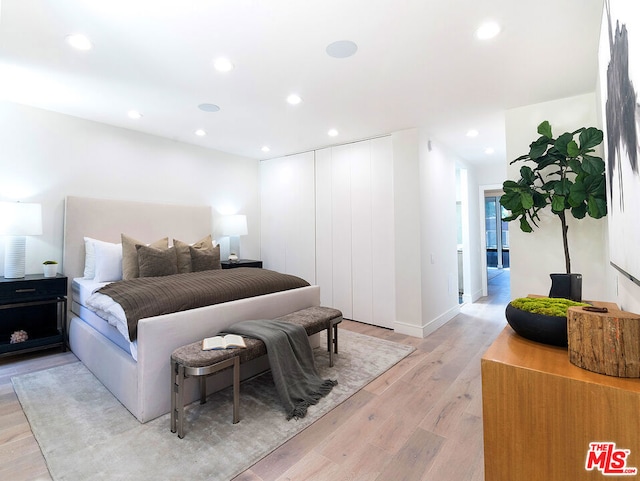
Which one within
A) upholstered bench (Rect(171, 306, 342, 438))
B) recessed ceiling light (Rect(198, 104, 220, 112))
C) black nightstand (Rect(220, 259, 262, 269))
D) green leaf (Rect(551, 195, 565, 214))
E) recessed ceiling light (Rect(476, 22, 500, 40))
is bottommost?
upholstered bench (Rect(171, 306, 342, 438))

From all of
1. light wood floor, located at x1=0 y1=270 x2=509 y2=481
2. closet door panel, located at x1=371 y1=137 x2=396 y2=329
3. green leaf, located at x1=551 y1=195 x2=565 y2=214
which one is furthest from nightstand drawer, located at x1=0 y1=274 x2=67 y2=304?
green leaf, located at x1=551 y1=195 x2=565 y2=214

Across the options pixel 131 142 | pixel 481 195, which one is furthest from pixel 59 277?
pixel 481 195

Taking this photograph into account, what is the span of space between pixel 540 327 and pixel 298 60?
95.3 inches

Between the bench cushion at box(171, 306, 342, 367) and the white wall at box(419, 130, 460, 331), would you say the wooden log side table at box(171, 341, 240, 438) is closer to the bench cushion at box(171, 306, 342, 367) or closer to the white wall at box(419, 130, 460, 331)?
the bench cushion at box(171, 306, 342, 367)

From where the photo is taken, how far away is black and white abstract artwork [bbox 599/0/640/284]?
3.27ft

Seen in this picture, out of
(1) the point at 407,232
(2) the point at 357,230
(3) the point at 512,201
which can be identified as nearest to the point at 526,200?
(3) the point at 512,201

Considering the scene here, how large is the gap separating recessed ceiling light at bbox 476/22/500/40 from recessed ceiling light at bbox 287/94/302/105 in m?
1.65

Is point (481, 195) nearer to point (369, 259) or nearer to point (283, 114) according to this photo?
point (369, 259)

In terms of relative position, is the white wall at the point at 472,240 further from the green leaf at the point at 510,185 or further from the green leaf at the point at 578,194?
the green leaf at the point at 578,194

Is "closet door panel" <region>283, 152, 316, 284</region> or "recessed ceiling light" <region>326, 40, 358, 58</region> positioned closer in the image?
"recessed ceiling light" <region>326, 40, 358, 58</region>

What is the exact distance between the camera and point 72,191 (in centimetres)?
374

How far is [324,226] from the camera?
489 cm

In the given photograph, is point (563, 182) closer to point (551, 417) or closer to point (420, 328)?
point (420, 328)

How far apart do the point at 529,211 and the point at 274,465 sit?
3.23m
